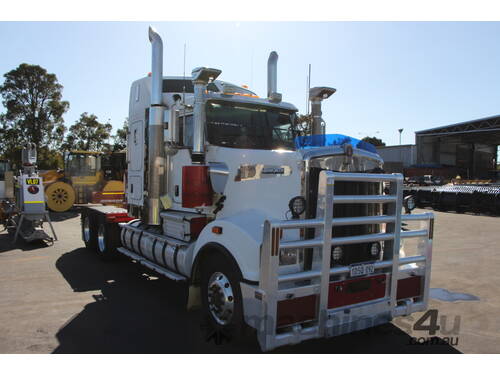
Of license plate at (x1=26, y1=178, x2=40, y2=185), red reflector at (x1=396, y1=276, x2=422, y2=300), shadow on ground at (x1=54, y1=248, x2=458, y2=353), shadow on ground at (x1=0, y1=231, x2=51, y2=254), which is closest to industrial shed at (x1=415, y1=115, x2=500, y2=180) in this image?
license plate at (x1=26, y1=178, x2=40, y2=185)

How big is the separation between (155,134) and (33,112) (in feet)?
112

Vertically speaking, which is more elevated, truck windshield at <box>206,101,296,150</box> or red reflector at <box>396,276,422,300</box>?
truck windshield at <box>206,101,296,150</box>

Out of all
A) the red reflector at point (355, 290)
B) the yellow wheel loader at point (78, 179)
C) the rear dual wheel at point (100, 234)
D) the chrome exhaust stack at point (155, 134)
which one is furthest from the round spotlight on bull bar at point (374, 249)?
the yellow wheel loader at point (78, 179)

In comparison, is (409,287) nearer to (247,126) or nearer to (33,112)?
(247,126)

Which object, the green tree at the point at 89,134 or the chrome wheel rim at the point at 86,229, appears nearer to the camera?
the chrome wheel rim at the point at 86,229

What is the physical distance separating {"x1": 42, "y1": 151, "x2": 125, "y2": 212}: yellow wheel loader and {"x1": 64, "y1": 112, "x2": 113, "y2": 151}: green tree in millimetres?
19802

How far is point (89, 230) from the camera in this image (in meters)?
8.71

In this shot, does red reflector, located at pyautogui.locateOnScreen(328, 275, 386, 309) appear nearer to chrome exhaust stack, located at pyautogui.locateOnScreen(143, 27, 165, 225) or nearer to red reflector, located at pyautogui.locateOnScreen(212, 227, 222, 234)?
red reflector, located at pyautogui.locateOnScreen(212, 227, 222, 234)

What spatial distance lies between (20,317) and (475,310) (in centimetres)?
582

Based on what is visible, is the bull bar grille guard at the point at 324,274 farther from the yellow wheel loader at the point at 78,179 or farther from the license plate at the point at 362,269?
the yellow wheel loader at the point at 78,179

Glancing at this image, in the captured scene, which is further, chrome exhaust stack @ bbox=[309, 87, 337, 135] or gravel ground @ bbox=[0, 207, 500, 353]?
chrome exhaust stack @ bbox=[309, 87, 337, 135]

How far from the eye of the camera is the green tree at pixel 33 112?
33156mm

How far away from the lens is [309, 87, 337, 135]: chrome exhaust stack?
20.1 feet
